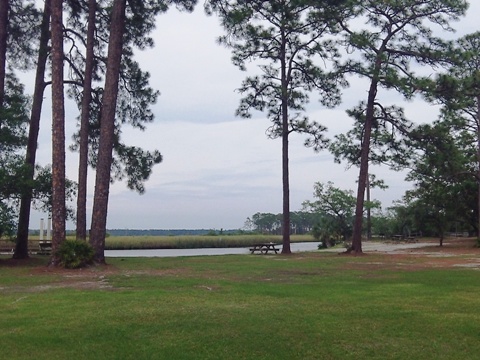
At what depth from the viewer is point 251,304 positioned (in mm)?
9359

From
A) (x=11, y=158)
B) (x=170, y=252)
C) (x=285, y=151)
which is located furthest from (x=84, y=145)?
(x=170, y=252)

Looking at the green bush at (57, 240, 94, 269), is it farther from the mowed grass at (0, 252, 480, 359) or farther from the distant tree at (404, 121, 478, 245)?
the distant tree at (404, 121, 478, 245)

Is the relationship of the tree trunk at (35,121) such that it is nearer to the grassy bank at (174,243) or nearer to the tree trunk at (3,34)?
the tree trunk at (3,34)

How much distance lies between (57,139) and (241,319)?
11.6 metres

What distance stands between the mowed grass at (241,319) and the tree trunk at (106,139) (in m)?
5.41

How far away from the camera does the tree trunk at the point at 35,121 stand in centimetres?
2211

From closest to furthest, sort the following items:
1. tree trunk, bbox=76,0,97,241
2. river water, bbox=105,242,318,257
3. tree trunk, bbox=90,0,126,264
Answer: tree trunk, bbox=90,0,126,264 → tree trunk, bbox=76,0,97,241 → river water, bbox=105,242,318,257

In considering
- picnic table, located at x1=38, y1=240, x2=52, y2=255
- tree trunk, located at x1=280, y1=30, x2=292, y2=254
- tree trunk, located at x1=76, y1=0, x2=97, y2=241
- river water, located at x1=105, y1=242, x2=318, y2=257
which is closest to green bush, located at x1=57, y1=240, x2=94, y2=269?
tree trunk, located at x1=76, y1=0, x2=97, y2=241

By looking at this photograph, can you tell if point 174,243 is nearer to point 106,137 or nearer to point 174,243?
point 174,243

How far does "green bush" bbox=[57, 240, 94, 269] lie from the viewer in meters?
17.0

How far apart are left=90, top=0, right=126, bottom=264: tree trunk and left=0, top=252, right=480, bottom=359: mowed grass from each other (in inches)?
213

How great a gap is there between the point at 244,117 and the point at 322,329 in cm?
2081

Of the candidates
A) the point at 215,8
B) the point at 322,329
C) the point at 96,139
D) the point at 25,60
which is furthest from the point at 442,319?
the point at 25,60

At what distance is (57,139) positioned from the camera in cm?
1755
